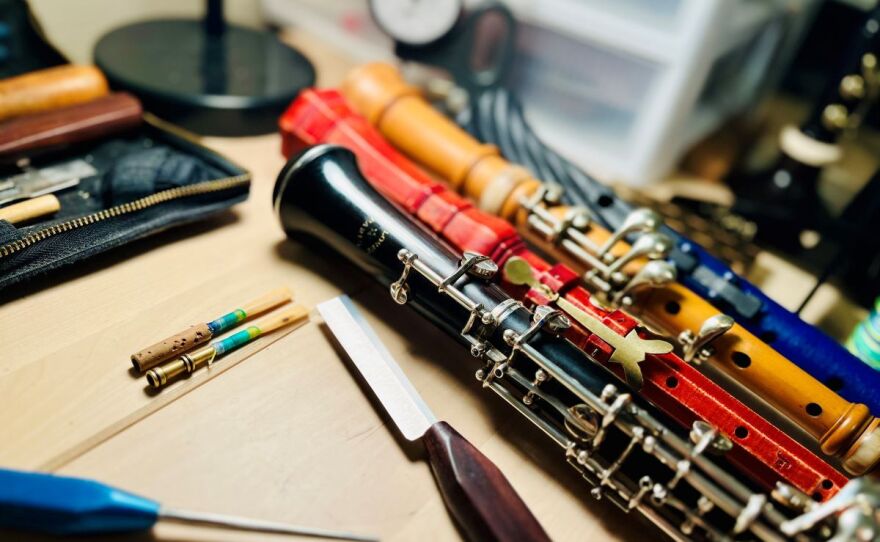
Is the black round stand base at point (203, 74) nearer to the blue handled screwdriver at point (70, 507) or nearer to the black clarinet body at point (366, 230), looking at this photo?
the black clarinet body at point (366, 230)

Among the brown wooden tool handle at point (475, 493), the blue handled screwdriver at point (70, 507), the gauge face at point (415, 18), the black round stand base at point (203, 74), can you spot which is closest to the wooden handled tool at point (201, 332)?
the blue handled screwdriver at point (70, 507)

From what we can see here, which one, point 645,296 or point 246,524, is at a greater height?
point 645,296

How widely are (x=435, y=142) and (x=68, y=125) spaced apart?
0.50 metres

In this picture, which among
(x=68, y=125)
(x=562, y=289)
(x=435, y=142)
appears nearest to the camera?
(x=562, y=289)

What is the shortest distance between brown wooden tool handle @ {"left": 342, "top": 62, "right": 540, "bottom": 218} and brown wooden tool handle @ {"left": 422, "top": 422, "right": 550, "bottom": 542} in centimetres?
38

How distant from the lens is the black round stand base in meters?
1.00

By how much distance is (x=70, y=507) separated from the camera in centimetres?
49

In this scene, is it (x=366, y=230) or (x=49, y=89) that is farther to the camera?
(x=49, y=89)

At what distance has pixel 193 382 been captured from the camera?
66cm

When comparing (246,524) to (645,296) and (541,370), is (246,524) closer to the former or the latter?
(541,370)

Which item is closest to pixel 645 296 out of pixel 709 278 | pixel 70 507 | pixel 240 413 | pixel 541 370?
pixel 709 278

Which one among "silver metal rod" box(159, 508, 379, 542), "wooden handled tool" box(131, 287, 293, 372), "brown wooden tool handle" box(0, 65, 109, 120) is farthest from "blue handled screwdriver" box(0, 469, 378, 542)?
"brown wooden tool handle" box(0, 65, 109, 120)

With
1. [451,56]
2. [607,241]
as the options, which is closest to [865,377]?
[607,241]

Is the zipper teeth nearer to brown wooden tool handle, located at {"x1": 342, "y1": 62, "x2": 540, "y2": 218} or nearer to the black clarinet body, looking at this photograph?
the black clarinet body
